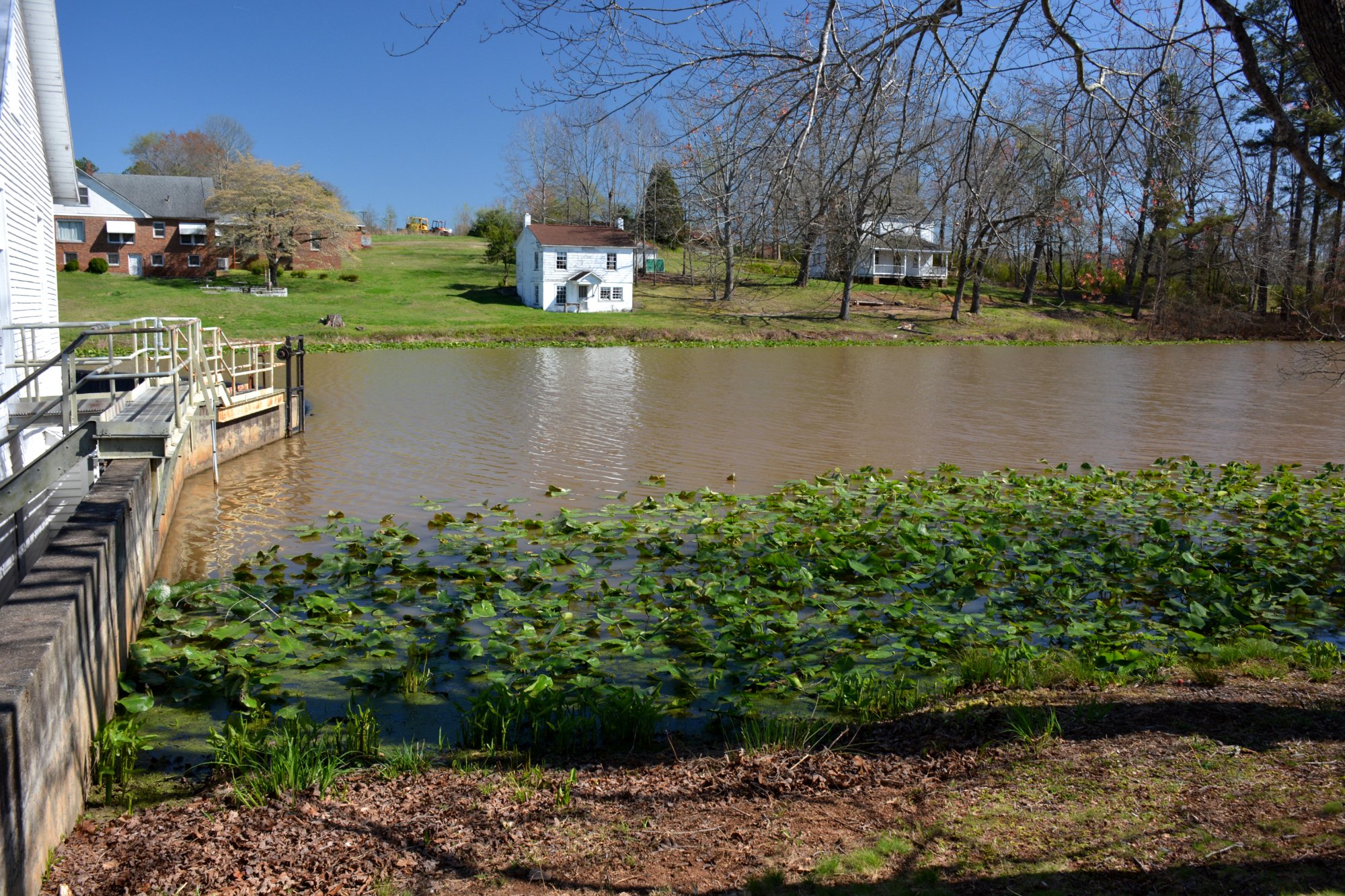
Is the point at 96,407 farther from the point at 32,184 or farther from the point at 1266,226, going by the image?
the point at 1266,226

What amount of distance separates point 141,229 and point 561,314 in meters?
29.4

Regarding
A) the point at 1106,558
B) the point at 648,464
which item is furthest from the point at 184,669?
the point at 648,464

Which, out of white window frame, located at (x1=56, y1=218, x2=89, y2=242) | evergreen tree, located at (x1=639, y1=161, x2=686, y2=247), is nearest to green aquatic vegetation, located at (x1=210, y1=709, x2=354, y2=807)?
evergreen tree, located at (x1=639, y1=161, x2=686, y2=247)

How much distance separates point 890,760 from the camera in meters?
4.81

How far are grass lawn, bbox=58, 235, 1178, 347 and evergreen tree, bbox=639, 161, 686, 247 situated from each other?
3377 cm

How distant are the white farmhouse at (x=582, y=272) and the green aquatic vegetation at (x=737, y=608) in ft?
151

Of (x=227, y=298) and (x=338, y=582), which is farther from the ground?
(x=227, y=298)

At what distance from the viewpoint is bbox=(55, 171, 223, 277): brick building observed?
59688mm

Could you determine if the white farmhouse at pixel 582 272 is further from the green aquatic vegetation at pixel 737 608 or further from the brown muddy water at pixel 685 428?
the green aquatic vegetation at pixel 737 608

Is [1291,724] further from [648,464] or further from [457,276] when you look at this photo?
[457,276]

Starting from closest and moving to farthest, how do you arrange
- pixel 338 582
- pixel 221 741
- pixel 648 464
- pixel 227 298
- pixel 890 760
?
pixel 890 760 < pixel 221 741 < pixel 338 582 < pixel 648 464 < pixel 227 298

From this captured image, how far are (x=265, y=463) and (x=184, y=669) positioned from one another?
969cm

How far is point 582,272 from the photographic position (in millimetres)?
57000

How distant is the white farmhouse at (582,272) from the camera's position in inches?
2233
